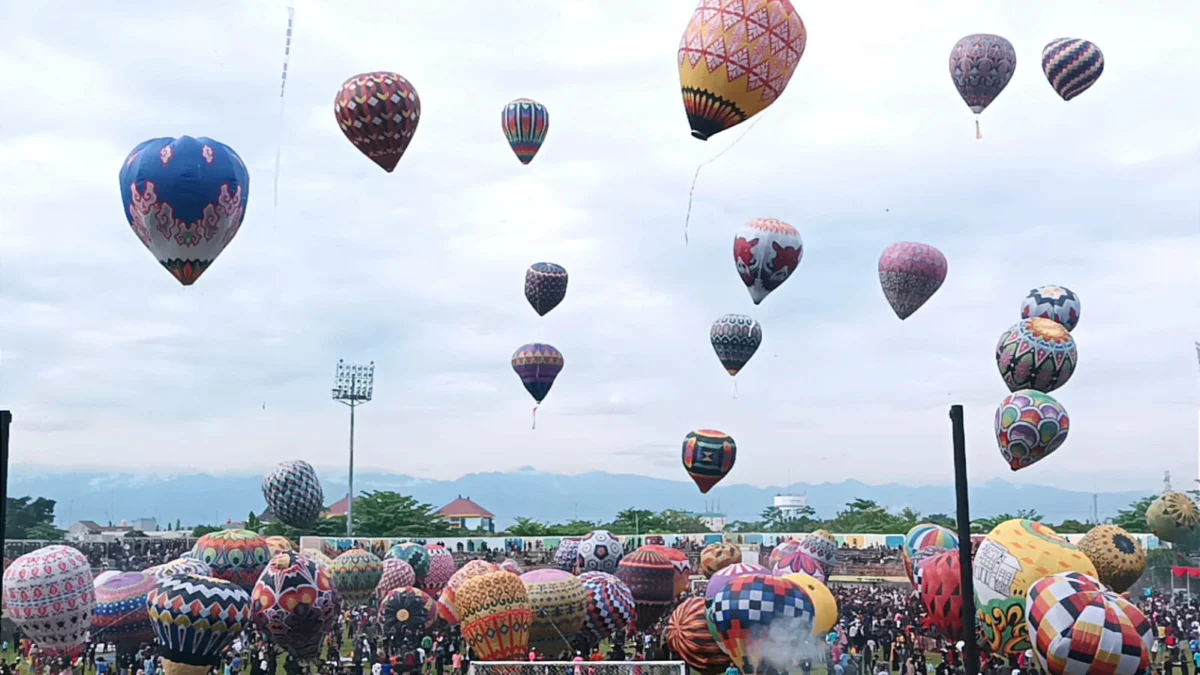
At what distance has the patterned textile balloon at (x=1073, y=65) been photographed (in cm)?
3891

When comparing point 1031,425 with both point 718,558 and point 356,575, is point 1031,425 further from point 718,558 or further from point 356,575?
point 356,575

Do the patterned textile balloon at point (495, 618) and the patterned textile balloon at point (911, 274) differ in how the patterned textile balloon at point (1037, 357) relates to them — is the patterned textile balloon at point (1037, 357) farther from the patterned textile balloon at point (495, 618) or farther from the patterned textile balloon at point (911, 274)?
the patterned textile balloon at point (495, 618)

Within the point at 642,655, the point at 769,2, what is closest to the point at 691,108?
the point at 769,2

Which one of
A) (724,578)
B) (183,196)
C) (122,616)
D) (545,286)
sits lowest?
(122,616)

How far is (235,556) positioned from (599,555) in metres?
9.64

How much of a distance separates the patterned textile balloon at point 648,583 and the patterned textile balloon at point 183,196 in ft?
38.3

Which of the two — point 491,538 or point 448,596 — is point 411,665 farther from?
point 491,538

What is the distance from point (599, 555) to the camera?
107 ft

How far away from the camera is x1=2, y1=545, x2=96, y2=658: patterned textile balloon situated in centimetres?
2291

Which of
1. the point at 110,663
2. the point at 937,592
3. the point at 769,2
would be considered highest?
the point at 769,2

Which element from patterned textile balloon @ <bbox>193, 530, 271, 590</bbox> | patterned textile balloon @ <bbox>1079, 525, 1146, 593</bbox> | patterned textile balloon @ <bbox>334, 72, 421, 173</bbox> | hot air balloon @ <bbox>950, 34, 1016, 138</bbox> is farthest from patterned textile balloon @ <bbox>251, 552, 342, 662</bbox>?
hot air balloon @ <bbox>950, 34, 1016, 138</bbox>

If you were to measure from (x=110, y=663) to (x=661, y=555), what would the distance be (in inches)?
487

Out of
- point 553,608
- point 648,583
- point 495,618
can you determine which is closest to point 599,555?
point 648,583

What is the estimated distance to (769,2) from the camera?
2028 cm
